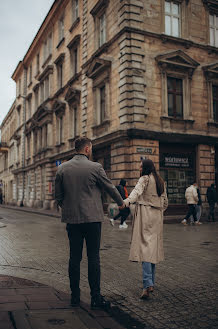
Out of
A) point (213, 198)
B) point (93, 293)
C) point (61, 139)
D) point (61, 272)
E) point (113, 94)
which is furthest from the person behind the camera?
point (61, 139)

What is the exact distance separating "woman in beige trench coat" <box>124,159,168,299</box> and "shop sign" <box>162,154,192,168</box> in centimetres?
1356

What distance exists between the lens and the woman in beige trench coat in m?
4.52

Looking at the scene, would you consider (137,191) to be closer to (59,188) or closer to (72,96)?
(59,188)

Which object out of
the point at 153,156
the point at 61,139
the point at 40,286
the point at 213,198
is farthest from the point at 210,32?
the point at 40,286

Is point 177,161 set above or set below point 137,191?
above

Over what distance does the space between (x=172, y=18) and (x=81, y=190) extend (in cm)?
1720

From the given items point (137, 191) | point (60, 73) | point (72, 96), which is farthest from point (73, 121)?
point (137, 191)

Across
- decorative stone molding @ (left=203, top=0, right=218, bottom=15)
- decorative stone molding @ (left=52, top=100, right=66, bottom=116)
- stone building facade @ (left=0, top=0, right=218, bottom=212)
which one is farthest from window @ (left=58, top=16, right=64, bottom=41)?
decorative stone molding @ (left=203, top=0, right=218, bottom=15)

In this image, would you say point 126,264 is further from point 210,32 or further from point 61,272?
point 210,32

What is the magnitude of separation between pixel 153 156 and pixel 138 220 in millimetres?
12830

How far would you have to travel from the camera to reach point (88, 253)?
4.06 metres

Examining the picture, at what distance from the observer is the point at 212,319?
3691 mm

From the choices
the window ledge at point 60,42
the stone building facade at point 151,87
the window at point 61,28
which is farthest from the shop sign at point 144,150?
the window at point 61,28

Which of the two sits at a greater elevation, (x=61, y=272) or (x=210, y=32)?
(x=210, y=32)
